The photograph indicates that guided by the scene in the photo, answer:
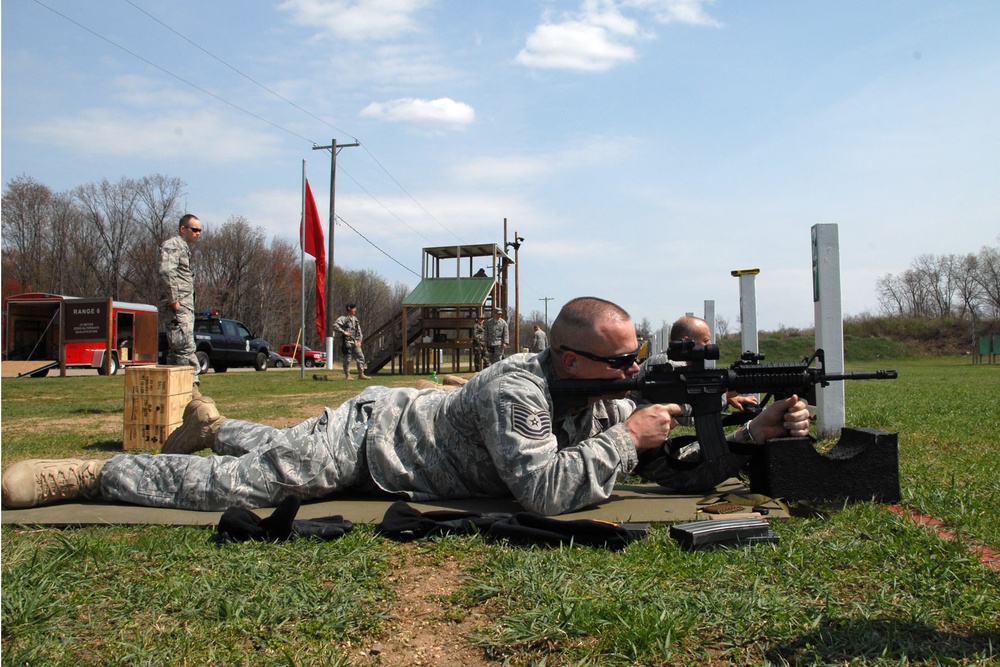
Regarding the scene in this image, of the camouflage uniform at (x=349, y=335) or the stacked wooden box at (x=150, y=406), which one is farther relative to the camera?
the camouflage uniform at (x=349, y=335)

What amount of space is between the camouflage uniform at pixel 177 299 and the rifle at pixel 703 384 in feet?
20.6

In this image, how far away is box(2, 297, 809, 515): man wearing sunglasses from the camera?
3.44m

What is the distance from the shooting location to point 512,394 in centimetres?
339

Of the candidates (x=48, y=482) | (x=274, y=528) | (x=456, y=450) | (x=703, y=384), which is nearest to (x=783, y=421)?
(x=703, y=384)

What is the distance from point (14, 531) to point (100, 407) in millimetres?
8196

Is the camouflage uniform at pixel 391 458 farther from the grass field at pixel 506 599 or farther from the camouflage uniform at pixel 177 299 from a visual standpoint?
the camouflage uniform at pixel 177 299

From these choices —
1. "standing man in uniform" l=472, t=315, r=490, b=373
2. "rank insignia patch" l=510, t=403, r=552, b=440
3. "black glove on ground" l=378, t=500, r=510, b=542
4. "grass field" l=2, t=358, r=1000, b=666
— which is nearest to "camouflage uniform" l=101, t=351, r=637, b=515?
"rank insignia patch" l=510, t=403, r=552, b=440

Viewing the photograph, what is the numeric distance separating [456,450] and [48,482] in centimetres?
225

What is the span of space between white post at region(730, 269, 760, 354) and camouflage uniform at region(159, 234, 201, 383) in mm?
6776

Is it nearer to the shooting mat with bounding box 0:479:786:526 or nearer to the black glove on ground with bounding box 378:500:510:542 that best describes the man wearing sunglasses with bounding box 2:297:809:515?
the shooting mat with bounding box 0:479:786:526

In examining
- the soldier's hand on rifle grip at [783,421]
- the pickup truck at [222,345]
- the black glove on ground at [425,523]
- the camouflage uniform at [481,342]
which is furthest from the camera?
the pickup truck at [222,345]

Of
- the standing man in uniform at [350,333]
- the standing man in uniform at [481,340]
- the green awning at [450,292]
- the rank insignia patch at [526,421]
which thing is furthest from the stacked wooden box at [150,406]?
the green awning at [450,292]

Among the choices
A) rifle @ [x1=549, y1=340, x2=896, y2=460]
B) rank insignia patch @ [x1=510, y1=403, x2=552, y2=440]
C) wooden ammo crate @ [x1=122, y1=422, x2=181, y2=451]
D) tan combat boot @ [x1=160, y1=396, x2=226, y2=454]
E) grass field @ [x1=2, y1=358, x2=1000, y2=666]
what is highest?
rifle @ [x1=549, y1=340, x2=896, y2=460]

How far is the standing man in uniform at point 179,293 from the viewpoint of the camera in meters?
8.39
